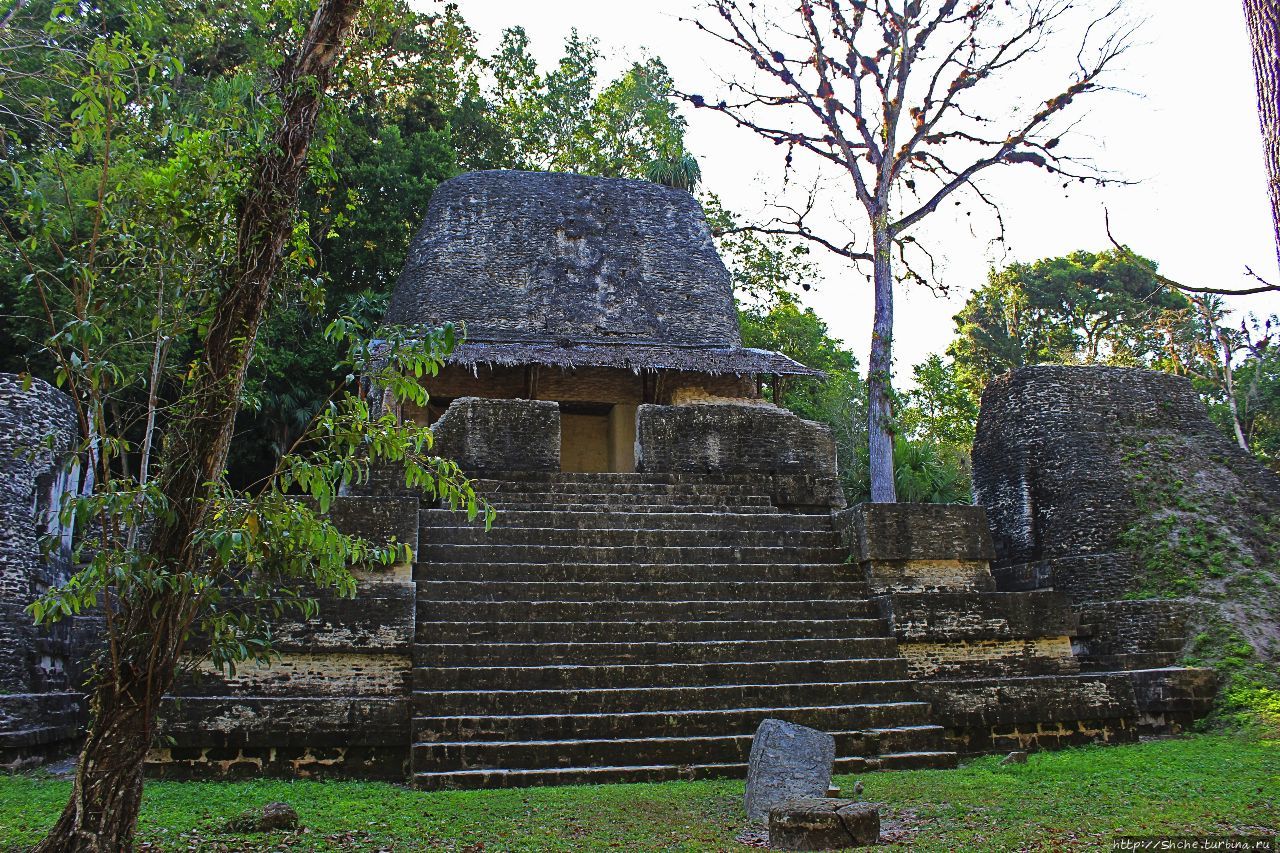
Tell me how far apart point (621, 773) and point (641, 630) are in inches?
49.8

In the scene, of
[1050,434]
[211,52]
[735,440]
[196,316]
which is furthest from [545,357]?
[211,52]

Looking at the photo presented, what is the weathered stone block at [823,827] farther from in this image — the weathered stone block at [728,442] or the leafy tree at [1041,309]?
the leafy tree at [1041,309]

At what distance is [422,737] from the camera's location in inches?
213

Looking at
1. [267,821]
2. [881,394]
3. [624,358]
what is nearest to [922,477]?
[881,394]

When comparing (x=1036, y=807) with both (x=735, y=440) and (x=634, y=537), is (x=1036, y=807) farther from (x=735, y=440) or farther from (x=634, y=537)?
(x=735, y=440)

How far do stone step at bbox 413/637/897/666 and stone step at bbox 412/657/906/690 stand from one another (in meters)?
0.07

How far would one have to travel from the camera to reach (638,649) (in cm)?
625

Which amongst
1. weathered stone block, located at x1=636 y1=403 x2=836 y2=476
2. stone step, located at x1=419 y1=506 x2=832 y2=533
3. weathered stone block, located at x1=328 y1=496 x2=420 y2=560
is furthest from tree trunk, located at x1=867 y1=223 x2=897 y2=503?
weathered stone block, located at x1=328 y1=496 x2=420 y2=560

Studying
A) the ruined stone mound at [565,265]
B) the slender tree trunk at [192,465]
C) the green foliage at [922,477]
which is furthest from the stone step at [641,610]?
the green foliage at [922,477]

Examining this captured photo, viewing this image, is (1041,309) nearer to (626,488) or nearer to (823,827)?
(626,488)

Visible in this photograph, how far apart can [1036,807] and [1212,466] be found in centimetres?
650

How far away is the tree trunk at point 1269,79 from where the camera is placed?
3.26 m

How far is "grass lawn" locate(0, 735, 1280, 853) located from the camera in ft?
12.6

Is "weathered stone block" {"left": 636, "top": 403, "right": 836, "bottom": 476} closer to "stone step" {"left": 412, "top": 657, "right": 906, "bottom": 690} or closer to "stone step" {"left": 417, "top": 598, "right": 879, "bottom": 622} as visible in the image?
"stone step" {"left": 417, "top": 598, "right": 879, "bottom": 622}
